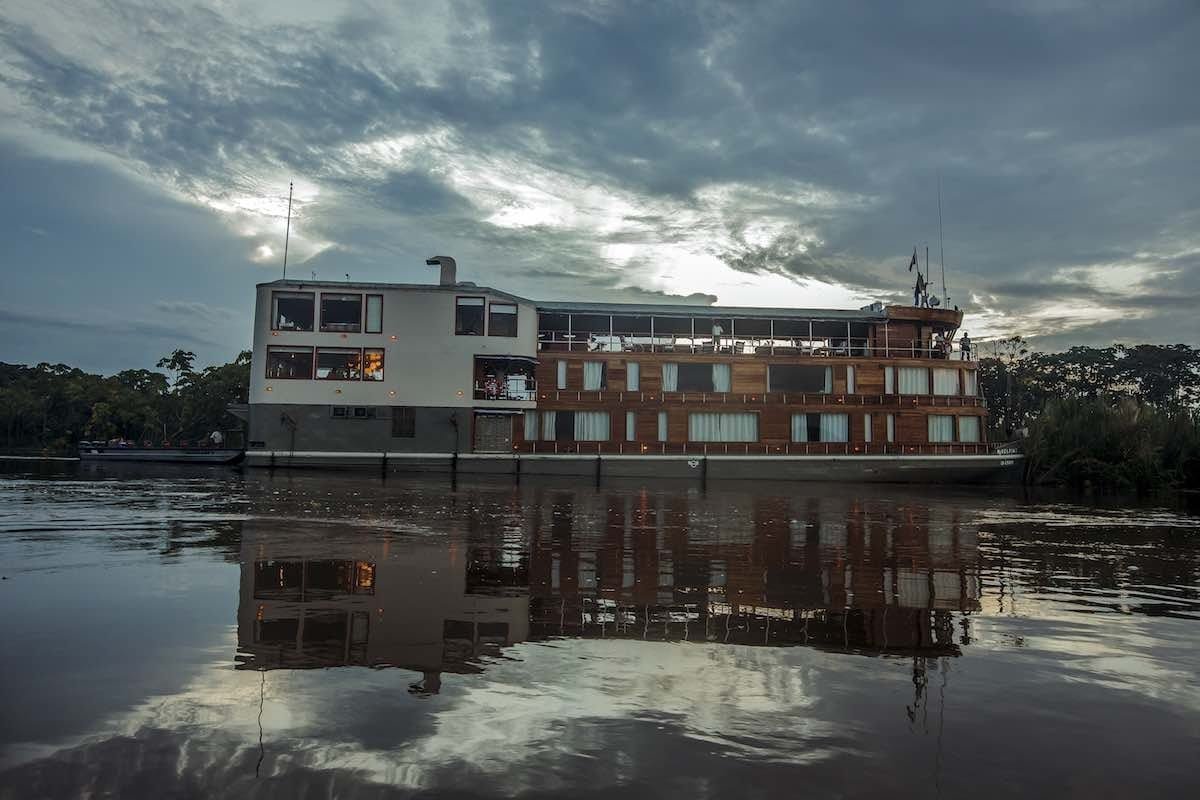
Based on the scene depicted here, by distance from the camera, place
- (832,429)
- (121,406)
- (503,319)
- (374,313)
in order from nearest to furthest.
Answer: (374,313)
(503,319)
(832,429)
(121,406)

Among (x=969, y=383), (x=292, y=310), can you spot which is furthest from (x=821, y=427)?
(x=292, y=310)

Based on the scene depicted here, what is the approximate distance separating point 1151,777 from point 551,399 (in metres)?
32.9

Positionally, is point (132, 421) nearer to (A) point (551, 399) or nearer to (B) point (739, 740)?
(A) point (551, 399)

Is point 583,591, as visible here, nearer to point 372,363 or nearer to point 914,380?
point 372,363

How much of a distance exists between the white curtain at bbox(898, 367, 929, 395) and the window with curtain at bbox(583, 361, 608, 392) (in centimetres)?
1478

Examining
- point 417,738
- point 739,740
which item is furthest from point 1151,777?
point 417,738

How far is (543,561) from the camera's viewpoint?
9641 millimetres

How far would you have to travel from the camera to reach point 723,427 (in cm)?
3634

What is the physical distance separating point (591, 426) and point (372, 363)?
10602 millimetres

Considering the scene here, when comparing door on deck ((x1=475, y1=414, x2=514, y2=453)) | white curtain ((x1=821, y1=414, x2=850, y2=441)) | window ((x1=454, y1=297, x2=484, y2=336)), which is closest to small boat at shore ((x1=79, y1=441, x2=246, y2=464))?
door on deck ((x1=475, y1=414, x2=514, y2=453))

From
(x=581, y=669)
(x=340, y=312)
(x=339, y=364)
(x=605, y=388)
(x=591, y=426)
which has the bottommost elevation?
(x=581, y=669)

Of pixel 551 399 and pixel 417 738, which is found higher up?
pixel 551 399

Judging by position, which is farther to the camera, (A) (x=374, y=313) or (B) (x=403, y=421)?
(A) (x=374, y=313)

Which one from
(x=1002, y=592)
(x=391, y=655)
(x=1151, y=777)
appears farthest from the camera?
(x=1002, y=592)
